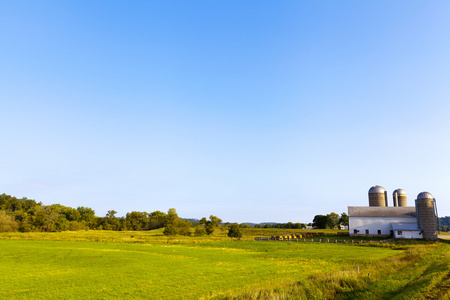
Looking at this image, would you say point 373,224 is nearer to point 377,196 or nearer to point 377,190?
point 377,196

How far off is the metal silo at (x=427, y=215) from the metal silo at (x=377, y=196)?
1741cm

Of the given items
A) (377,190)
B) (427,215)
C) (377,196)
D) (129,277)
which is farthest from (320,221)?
(129,277)

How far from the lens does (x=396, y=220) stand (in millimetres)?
89938

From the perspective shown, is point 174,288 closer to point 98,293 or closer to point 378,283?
point 98,293

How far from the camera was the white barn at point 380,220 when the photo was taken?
89.6 m

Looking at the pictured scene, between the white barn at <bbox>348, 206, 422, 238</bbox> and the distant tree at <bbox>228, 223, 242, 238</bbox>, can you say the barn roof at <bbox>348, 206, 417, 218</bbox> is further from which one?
the distant tree at <bbox>228, 223, 242, 238</bbox>

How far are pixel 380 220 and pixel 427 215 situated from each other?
485 inches

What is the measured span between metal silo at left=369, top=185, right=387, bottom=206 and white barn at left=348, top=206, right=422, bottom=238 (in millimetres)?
8593

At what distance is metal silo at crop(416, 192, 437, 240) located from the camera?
82.9 m

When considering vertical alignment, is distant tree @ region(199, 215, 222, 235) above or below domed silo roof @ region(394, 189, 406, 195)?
below

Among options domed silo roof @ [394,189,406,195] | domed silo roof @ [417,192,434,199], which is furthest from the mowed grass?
domed silo roof @ [394,189,406,195]

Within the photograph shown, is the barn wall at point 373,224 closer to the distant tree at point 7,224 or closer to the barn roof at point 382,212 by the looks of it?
the barn roof at point 382,212

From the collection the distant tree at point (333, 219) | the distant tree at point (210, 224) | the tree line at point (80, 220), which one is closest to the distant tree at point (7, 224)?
the tree line at point (80, 220)

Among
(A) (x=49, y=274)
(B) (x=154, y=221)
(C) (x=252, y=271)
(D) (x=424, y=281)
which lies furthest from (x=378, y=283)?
(B) (x=154, y=221)
